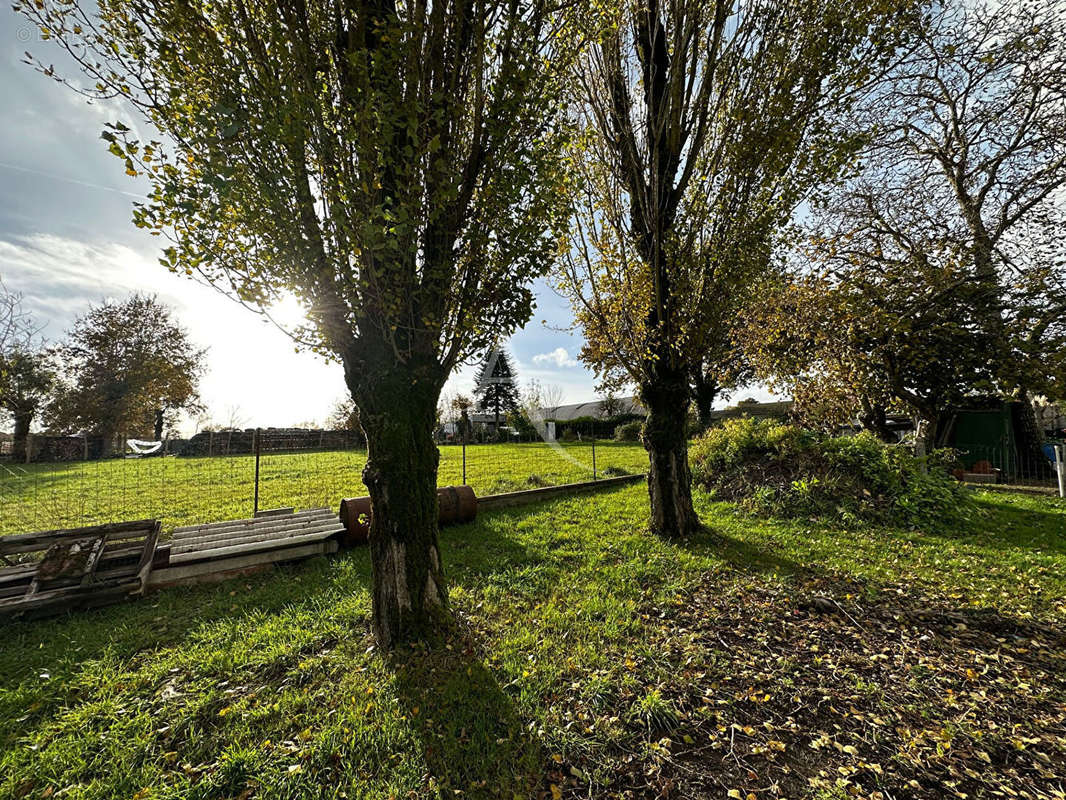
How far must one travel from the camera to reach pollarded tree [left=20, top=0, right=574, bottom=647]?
2.64 metres

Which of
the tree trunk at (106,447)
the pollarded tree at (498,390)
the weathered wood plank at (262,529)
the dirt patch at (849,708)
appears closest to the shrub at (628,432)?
the pollarded tree at (498,390)

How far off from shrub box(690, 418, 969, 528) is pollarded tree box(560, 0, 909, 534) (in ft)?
9.58

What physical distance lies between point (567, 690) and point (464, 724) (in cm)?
71

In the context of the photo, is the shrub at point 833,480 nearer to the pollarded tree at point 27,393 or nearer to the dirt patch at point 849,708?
the dirt patch at point 849,708

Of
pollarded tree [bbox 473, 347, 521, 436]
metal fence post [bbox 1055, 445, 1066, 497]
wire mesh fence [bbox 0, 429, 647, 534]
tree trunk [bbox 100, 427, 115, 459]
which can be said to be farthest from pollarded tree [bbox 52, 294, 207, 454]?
metal fence post [bbox 1055, 445, 1066, 497]

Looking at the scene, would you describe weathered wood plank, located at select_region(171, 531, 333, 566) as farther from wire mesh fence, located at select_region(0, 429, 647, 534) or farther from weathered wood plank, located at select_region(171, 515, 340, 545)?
wire mesh fence, located at select_region(0, 429, 647, 534)

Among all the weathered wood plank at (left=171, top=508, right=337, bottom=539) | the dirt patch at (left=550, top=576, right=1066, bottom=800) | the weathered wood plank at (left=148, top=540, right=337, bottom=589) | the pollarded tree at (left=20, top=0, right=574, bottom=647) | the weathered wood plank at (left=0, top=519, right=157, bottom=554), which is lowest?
the dirt patch at (left=550, top=576, right=1066, bottom=800)

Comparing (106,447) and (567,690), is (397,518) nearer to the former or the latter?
(567,690)

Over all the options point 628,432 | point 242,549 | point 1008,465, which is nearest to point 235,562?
point 242,549

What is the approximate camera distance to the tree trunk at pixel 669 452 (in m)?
5.76

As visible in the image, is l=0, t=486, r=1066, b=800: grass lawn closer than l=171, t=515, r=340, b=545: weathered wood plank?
Yes

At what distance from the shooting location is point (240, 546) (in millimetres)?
4559

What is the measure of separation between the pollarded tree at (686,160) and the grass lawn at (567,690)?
8.77 ft

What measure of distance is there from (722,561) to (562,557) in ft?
6.73
